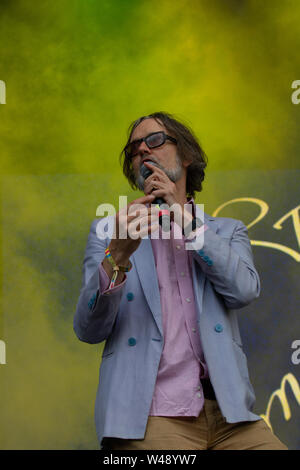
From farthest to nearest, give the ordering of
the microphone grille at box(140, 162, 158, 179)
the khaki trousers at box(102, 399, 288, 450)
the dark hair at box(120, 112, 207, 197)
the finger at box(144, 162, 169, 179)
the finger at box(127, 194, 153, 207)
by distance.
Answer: the dark hair at box(120, 112, 207, 197) → the microphone grille at box(140, 162, 158, 179) → the finger at box(144, 162, 169, 179) → the finger at box(127, 194, 153, 207) → the khaki trousers at box(102, 399, 288, 450)

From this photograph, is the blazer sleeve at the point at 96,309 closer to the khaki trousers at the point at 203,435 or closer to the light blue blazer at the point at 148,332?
the light blue blazer at the point at 148,332

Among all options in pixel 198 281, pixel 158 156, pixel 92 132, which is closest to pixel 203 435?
pixel 198 281

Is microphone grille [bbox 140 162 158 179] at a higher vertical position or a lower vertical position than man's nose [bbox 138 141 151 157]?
lower

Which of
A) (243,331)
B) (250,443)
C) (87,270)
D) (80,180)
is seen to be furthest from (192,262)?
(80,180)

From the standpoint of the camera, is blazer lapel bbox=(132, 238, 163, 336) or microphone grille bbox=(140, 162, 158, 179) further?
microphone grille bbox=(140, 162, 158, 179)

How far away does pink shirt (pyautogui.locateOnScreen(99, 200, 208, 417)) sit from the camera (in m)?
2.04

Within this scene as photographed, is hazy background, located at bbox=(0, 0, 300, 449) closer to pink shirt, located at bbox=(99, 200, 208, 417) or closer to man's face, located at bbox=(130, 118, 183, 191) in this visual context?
man's face, located at bbox=(130, 118, 183, 191)

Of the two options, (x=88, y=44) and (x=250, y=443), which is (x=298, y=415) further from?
(x=88, y=44)

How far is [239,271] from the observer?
214 centimetres

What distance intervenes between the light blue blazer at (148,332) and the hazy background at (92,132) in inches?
49.5

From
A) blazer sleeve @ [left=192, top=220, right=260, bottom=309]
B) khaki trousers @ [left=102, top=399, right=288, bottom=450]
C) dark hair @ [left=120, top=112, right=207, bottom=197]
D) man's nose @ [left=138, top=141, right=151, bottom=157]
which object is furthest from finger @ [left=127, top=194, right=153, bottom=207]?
khaki trousers @ [left=102, top=399, right=288, bottom=450]

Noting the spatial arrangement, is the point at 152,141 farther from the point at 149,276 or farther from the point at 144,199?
the point at 149,276

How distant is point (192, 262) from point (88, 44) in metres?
1.82

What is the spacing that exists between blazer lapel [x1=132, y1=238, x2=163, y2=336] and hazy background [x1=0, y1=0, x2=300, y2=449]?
4.04 feet
